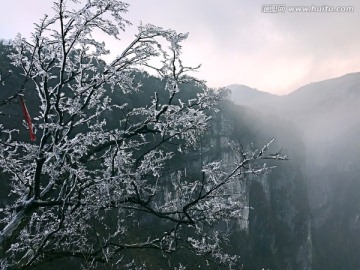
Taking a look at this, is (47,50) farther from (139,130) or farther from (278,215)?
(278,215)

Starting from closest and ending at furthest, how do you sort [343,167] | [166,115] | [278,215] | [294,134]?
[166,115]
[278,215]
[294,134]
[343,167]

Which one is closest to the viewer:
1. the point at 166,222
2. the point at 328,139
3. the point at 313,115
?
the point at 166,222

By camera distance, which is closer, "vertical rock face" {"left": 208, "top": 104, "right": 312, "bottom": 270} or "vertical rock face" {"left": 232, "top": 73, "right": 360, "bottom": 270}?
"vertical rock face" {"left": 208, "top": 104, "right": 312, "bottom": 270}

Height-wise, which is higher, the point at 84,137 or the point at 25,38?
the point at 25,38

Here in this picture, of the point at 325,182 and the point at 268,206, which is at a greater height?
the point at 325,182

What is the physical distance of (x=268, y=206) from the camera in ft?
335

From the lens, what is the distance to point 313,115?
561 ft

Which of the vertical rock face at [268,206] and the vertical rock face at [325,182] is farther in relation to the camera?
the vertical rock face at [325,182]

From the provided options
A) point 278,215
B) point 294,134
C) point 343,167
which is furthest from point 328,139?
point 278,215

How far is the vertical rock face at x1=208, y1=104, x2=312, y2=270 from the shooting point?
85125 mm

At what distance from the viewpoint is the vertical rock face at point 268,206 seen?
85.1m

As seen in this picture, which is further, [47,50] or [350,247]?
[350,247]

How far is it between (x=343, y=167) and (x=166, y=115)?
151137 millimetres

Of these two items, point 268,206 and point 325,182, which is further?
point 325,182
